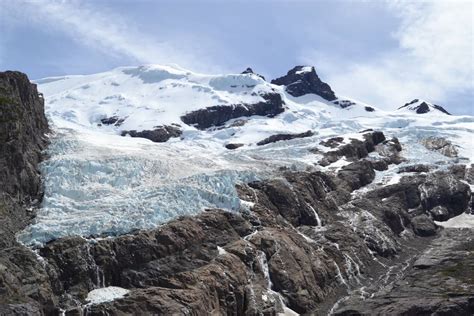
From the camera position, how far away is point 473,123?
194250 mm

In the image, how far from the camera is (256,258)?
75562 mm

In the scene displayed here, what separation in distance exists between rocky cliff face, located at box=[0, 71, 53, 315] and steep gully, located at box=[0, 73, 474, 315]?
0.17 meters

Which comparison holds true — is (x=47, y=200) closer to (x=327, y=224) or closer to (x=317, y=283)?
(x=317, y=283)

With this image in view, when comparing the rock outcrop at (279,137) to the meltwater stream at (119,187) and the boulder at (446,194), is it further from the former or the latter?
the meltwater stream at (119,187)

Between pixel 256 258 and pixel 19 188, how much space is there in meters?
29.8

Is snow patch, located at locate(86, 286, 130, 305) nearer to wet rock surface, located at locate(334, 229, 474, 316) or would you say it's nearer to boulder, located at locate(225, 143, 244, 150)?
wet rock surface, located at locate(334, 229, 474, 316)

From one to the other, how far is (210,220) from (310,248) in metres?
15.3

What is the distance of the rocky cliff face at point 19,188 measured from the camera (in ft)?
188

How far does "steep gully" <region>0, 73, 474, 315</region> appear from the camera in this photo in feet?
206

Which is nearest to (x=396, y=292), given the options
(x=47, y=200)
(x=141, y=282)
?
(x=141, y=282)

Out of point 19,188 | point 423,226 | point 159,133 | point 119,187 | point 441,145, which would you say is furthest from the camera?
point 159,133

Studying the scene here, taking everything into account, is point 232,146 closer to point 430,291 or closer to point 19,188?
point 19,188

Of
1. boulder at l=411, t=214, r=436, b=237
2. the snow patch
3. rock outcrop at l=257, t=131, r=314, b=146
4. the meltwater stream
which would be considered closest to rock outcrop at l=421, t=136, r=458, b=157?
rock outcrop at l=257, t=131, r=314, b=146

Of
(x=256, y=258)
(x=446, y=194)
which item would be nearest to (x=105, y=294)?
(x=256, y=258)
